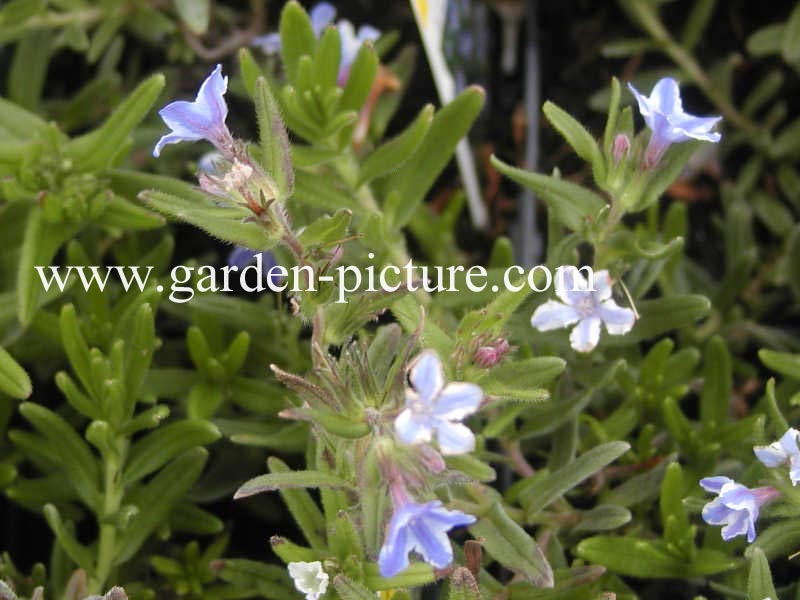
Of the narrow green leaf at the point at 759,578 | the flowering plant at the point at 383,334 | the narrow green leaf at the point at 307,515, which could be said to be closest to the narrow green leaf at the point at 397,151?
the flowering plant at the point at 383,334

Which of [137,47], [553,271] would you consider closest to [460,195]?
[553,271]

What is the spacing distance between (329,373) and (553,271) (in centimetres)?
46

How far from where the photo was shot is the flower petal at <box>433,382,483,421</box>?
3.33 feet

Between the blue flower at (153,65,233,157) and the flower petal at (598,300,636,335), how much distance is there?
20.2 inches

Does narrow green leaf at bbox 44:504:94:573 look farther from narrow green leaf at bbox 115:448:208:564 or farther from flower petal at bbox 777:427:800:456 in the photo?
flower petal at bbox 777:427:800:456

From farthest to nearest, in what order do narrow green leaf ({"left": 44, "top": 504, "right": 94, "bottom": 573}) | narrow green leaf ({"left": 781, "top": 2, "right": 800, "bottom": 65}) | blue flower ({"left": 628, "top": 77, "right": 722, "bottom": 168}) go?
narrow green leaf ({"left": 781, "top": 2, "right": 800, "bottom": 65}) < narrow green leaf ({"left": 44, "top": 504, "right": 94, "bottom": 573}) < blue flower ({"left": 628, "top": 77, "right": 722, "bottom": 168})

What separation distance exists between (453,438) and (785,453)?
45 cm

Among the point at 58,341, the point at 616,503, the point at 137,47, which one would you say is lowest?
the point at 616,503

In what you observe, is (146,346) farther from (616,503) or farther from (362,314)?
(616,503)

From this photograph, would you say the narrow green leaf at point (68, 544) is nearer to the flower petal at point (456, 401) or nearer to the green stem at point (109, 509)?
the green stem at point (109, 509)

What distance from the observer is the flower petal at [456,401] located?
3.33 ft

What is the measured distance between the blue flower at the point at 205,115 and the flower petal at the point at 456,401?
1.30 ft

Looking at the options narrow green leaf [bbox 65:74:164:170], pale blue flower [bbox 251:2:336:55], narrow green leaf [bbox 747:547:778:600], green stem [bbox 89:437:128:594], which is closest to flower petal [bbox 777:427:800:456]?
narrow green leaf [bbox 747:547:778:600]

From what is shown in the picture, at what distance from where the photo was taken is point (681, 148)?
1.44m
